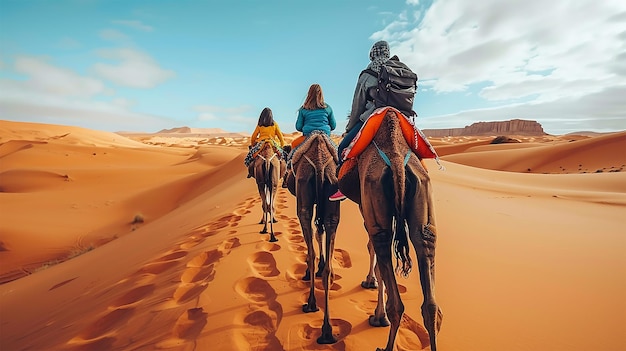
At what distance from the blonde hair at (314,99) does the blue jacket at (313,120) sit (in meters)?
0.06

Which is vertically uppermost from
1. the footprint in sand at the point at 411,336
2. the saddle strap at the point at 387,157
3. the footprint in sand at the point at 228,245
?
the saddle strap at the point at 387,157

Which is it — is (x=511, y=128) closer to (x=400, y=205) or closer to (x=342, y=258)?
(x=342, y=258)

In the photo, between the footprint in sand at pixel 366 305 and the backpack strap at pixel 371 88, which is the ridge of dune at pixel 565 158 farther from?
the backpack strap at pixel 371 88

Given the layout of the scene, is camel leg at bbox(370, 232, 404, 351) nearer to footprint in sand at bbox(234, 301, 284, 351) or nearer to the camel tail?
the camel tail

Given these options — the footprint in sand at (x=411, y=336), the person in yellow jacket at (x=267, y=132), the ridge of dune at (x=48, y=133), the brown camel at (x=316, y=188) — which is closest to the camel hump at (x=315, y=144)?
the brown camel at (x=316, y=188)

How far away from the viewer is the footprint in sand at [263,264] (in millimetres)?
4652

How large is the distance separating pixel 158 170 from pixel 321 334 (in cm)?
2870

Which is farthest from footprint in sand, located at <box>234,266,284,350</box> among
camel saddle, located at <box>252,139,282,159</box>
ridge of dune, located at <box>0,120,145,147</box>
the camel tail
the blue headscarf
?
ridge of dune, located at <box>0,120,145,147</box>

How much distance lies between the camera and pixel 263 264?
5.00 m

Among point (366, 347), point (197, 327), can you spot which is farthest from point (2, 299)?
point (366, 347)

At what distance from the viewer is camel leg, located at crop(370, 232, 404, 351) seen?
255 centimetres

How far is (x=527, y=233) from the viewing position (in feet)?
21.0

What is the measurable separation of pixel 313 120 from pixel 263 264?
240 cm

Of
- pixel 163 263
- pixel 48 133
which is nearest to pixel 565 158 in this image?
pixel 163 263
